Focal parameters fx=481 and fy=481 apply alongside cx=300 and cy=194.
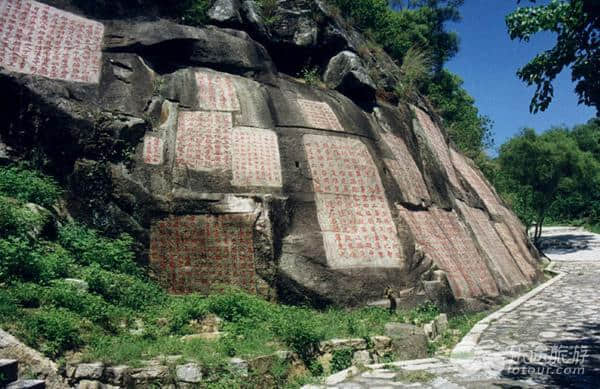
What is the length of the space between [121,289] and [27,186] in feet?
8.58

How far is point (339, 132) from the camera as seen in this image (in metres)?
11.3

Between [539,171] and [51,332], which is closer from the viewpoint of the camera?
[51,332]

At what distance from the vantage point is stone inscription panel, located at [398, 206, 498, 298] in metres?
10.3

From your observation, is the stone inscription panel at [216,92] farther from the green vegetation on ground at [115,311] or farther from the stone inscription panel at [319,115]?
the green vegetation on ground at [115,311]

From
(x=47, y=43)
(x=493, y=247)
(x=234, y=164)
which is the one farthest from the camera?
(x=493, y=247)

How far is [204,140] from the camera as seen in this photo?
32.2 feet

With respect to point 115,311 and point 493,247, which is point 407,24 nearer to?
point 493,247

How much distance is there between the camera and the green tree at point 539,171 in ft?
93.5

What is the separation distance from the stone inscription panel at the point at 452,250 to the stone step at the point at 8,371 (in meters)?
7.66

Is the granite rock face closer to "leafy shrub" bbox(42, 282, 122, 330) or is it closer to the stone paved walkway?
the stone paved walkway

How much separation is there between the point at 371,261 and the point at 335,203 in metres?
1.41

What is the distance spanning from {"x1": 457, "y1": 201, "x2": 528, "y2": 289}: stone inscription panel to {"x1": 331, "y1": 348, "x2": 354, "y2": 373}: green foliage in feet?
24.8

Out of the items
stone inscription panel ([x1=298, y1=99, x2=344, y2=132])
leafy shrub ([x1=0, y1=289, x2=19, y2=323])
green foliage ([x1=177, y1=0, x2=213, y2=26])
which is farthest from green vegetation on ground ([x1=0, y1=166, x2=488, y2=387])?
green foliage ([x1=177, y1=0, x2=213, y2=26])

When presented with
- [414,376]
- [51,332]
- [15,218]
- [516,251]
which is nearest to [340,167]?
[414,376]
